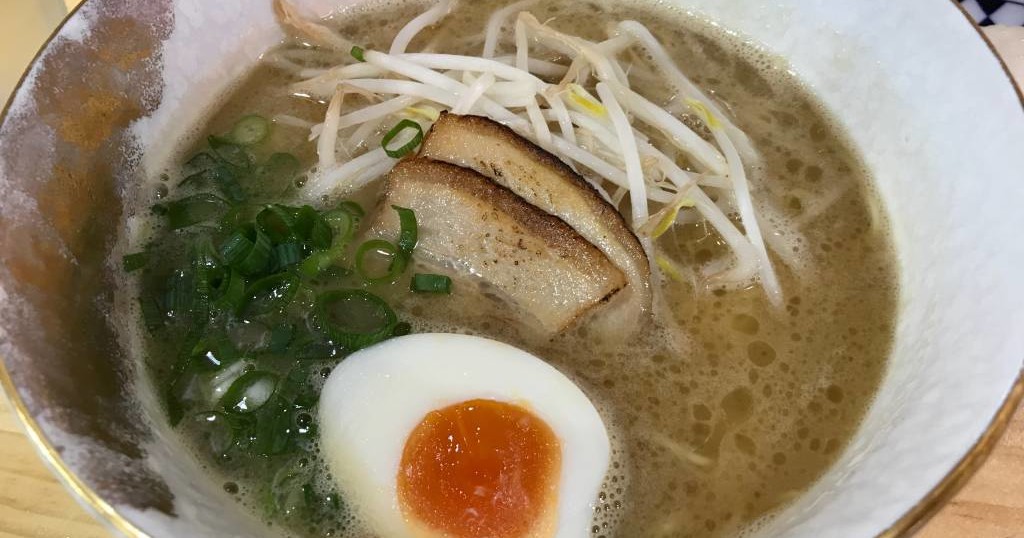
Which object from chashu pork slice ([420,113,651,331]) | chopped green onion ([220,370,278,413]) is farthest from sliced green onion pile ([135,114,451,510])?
chashu pork slice ([420,113,651,331])

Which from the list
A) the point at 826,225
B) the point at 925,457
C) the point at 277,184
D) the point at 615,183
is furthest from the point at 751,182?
the point at 277,184

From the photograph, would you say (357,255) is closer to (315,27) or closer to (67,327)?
(67,327)

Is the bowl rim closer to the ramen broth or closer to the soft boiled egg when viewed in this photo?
the ramen broth

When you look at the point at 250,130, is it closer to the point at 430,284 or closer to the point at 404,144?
the point at 404,144

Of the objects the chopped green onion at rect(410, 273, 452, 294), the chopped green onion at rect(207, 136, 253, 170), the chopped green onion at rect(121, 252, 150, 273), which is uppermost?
the chopped green onion at rect(207, 136, 253, 170)

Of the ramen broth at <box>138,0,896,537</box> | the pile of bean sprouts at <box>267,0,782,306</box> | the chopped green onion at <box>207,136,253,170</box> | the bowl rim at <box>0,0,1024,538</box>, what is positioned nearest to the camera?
the bowl rim at <box>0,0,1024,538</box>

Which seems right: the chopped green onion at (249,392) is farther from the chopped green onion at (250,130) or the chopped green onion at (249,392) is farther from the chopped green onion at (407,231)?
the chopped green onion at (250,130)
